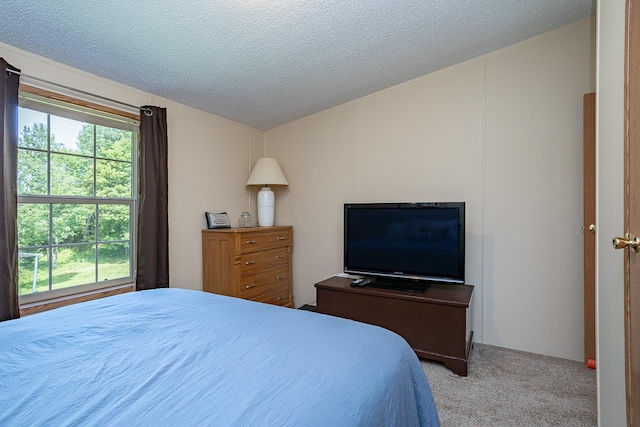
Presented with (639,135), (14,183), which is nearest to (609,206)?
(639,135)

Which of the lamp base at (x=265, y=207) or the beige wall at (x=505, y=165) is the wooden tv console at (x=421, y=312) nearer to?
the beige wall at (x=505, y=165)

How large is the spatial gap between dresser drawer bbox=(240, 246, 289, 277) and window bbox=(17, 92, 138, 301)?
0.92 m

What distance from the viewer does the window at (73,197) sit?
2008mm

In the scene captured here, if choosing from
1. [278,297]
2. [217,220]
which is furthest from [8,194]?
[278,297]

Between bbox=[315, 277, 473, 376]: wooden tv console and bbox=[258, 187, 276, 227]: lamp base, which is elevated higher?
bbox=[258, 187, 276, 227]: lamp base

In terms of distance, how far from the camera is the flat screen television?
2.46 m

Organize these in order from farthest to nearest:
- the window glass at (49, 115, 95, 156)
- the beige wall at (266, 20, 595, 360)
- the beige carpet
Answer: the beige wall at (266, 20, 595, 360), the window glass at (49, 115, 95, 156), the beige carpet

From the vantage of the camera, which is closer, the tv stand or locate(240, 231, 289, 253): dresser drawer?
the tv stand

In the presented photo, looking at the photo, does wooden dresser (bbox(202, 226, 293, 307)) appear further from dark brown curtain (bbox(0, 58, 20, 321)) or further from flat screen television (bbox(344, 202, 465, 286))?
dark brown curtain (bbox(0, 58, 20, 321))

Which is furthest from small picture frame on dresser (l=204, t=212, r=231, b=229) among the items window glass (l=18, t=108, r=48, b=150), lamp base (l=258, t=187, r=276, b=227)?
window glass (l=18, t=108, r=48, b=150)

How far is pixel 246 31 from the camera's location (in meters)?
1.96

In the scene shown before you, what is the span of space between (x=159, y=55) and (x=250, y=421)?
7.50 feet

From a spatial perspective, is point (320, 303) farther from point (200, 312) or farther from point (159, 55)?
point (159, 55)

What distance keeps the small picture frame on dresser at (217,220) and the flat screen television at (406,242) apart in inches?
50.2
